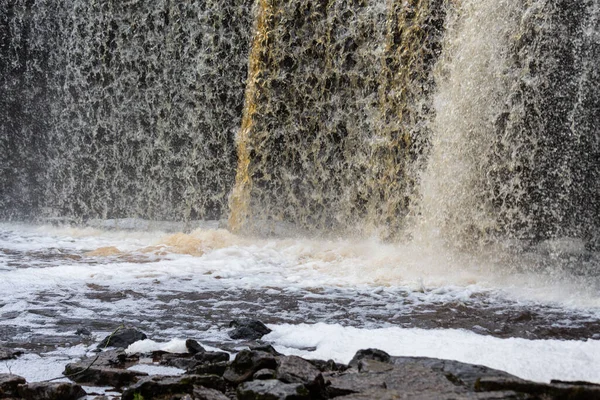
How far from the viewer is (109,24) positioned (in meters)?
10.9

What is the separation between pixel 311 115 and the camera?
905cm

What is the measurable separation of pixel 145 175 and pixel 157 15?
208 cm

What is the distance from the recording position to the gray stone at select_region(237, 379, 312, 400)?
2.98 m

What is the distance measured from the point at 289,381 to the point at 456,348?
1179 mm

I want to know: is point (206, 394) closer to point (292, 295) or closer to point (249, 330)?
point (249, 330)

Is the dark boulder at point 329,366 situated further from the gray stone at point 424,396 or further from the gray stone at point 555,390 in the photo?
the gray stone at point 555,390

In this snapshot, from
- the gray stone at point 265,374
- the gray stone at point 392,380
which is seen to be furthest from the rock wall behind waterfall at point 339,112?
the gray stone at point 265,374

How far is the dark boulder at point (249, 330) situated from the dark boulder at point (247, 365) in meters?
1.01

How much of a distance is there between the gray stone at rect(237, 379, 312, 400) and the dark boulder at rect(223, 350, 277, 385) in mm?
241

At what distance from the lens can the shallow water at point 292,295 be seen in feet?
15.0

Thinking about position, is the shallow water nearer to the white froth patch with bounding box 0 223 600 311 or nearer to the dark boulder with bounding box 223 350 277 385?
the white froth patch with bounding box 0 223 600 311

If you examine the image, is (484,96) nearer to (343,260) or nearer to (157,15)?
(343,260)

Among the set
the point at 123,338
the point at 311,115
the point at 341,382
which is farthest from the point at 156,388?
the point at 311,115

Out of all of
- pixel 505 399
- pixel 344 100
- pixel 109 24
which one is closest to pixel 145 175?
pixel 109 24
